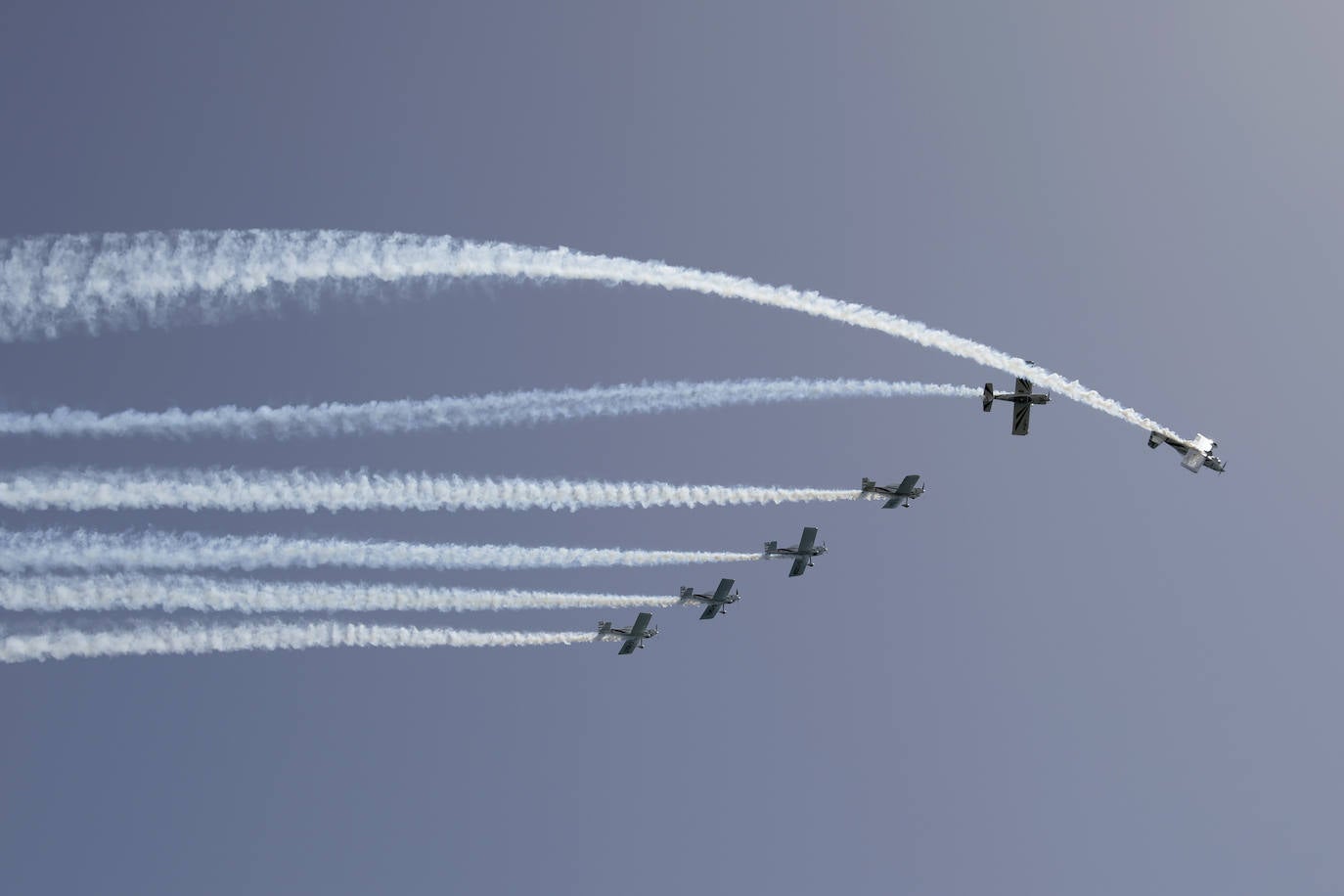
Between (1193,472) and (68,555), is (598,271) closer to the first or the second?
(68,555)

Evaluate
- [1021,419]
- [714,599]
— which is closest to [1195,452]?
[1021,419]

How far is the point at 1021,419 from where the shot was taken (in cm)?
6075

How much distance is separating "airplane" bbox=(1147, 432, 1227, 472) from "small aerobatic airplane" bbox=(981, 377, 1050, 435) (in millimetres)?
4611

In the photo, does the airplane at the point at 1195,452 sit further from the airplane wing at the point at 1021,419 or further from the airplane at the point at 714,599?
the airplane at the point at 714,599

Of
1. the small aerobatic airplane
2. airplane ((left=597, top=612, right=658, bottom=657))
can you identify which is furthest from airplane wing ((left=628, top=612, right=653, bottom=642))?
the small aerobatic airplane

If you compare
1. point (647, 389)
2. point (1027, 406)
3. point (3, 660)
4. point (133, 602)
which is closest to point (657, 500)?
point (647, 389)

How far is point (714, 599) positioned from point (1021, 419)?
1451 centimetres

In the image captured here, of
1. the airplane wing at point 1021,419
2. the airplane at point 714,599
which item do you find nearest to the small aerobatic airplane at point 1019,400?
the airplane wing at point 1021,419

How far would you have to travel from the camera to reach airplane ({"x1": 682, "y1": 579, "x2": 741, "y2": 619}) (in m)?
65.6

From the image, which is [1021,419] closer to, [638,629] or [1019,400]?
[1019,400]

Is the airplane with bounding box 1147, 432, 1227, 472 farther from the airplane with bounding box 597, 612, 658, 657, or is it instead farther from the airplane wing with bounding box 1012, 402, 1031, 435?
the airplane with bounding box 597, 612, 658, 657

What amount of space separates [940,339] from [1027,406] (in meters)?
5.71

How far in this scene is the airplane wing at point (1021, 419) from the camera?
60594 millimetres

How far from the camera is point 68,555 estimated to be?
44250 millimetres
